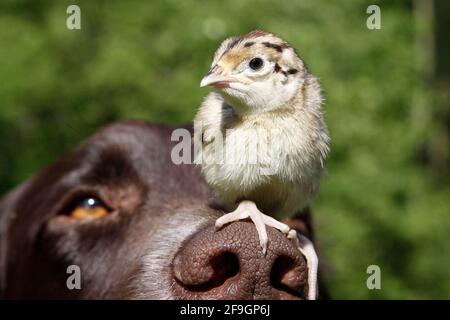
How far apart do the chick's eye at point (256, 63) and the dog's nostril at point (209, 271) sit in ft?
2.47

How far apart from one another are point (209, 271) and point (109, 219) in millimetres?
1792

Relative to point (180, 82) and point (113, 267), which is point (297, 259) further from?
point (180, 82)

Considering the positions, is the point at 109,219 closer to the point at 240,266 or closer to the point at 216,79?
the point at 240,266

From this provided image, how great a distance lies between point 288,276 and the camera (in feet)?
7.72

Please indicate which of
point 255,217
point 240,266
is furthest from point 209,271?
point 255,217

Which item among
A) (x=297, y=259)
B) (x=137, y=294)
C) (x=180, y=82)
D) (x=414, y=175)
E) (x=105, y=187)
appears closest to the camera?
(x=297, y=259)

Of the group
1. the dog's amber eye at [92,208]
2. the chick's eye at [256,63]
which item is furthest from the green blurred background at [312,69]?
the chick's eye at [256,63]

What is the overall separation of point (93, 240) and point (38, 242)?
51 centimetres

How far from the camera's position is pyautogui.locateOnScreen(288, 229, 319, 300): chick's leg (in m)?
2.08

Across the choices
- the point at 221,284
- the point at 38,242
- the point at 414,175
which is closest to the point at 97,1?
the point at 414,175

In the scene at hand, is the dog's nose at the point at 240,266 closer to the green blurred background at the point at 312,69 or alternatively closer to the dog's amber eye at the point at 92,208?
the dog's amber eye at the point at 92,208

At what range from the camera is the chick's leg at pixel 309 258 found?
2.08 meters

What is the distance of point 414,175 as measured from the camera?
10.2m

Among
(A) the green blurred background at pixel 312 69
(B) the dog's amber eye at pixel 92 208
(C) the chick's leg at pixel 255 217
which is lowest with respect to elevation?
(C) the chick's leg at pixel 255 217
